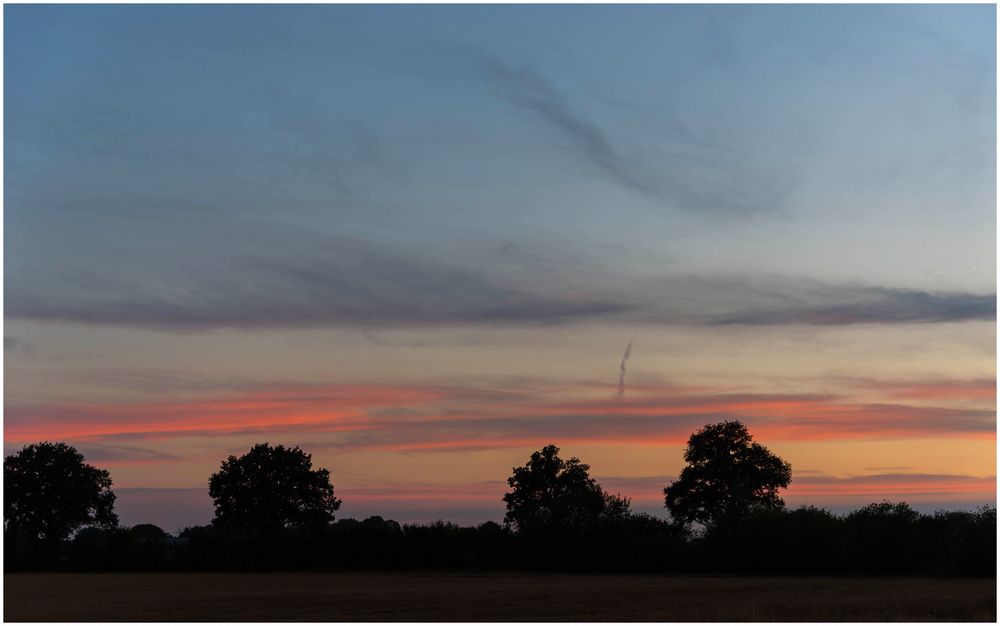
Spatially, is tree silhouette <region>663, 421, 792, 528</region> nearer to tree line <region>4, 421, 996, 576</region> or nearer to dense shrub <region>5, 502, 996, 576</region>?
tree line <region>4, 421, 996, 576</region>

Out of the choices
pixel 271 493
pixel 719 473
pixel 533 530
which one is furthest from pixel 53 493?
pixel 719 473

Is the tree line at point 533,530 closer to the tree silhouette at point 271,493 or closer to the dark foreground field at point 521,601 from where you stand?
the tree silhouette at point 271,493

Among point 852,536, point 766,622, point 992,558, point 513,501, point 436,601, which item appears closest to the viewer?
point 766,622

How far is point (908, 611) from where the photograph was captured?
40.6m

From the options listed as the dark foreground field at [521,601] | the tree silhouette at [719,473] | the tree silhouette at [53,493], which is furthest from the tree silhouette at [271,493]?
the dark foreground field at [521,601]

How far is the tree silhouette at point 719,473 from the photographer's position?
10774 cm

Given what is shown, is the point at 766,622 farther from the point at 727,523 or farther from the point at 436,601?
the point at 727,523

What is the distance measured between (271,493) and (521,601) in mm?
81936

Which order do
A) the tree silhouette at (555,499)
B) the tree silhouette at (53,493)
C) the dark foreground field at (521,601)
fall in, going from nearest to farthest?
1. the dark foreground field at (521,601)
2. the tree silhouette at (555,499)
3. the tree silhouette at (53,493)

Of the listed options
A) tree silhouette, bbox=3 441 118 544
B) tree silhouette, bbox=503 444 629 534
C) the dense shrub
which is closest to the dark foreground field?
the dense shrub

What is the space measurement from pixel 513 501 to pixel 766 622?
279ft

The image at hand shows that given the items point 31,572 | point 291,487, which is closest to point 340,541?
point 291,487

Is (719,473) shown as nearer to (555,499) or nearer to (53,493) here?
(555,499)

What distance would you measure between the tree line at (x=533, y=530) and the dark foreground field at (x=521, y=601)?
44.0 ft
